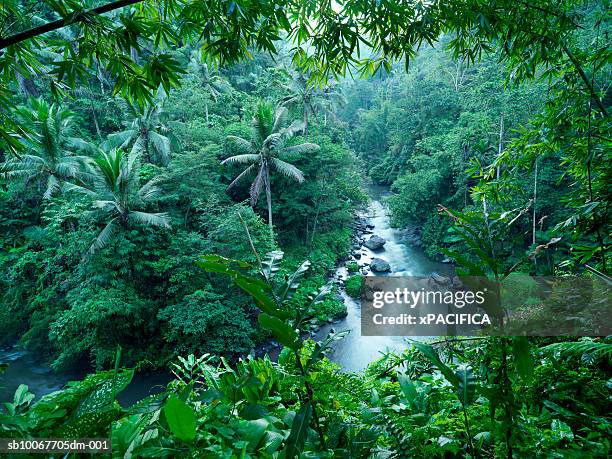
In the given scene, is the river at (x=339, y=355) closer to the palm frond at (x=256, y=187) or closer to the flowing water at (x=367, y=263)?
the flowing water at (x=367, y=263)

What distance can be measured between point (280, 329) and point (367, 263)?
1255 centimetres

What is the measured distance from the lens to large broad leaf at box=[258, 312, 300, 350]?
2.76ft

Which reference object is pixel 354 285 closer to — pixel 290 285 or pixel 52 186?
pixel 52 186

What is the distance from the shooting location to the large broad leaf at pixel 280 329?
0.84 metres

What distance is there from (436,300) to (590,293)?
0.83 metres

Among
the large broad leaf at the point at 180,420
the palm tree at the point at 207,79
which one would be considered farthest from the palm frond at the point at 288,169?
the large broad leaf at the point at 180,420

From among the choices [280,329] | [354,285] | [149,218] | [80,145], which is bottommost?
[280,329]

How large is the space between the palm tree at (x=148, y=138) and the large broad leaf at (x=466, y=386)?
37.0ft

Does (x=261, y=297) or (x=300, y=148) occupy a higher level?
(x=300, y=148)

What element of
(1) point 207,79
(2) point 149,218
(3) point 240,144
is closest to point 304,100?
(1) point 207,79

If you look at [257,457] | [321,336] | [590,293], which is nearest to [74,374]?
[321,336]

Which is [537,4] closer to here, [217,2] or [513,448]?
[217,2]

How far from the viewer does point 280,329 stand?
857 millimetres

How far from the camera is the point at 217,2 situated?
130 centimetres
